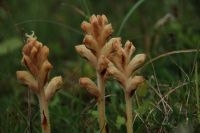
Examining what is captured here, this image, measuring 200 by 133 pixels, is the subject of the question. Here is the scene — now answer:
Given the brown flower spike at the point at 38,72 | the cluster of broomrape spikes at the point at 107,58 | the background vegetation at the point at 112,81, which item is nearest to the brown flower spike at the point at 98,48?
the cluster of broomrape spikes at the point at 107,58

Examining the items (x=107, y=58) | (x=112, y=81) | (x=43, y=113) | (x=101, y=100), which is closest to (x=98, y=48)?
(x=107, y=58)

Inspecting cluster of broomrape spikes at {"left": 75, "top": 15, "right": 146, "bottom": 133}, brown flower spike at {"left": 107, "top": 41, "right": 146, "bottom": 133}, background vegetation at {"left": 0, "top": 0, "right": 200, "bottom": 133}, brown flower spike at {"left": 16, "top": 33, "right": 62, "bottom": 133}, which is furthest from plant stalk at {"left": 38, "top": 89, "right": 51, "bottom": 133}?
background vegetation at {"left": 0, "top": 0, "right": 200, "bottom": 133}

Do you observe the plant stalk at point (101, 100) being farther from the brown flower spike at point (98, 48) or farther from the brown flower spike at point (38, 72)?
the brown flower spike at point (38, 72)

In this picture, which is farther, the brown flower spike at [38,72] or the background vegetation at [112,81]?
the background vegetation at [112,81]

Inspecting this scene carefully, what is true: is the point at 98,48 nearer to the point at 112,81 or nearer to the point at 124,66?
the point at 124,66

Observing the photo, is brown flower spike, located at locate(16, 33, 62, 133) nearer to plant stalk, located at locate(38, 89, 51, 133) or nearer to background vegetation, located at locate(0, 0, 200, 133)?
plant stalk, located at locate(38, 89, 51, 133)

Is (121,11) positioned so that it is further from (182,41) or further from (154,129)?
(154,129)

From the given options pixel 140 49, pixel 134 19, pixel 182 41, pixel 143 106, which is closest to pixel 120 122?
pixel 143 106
